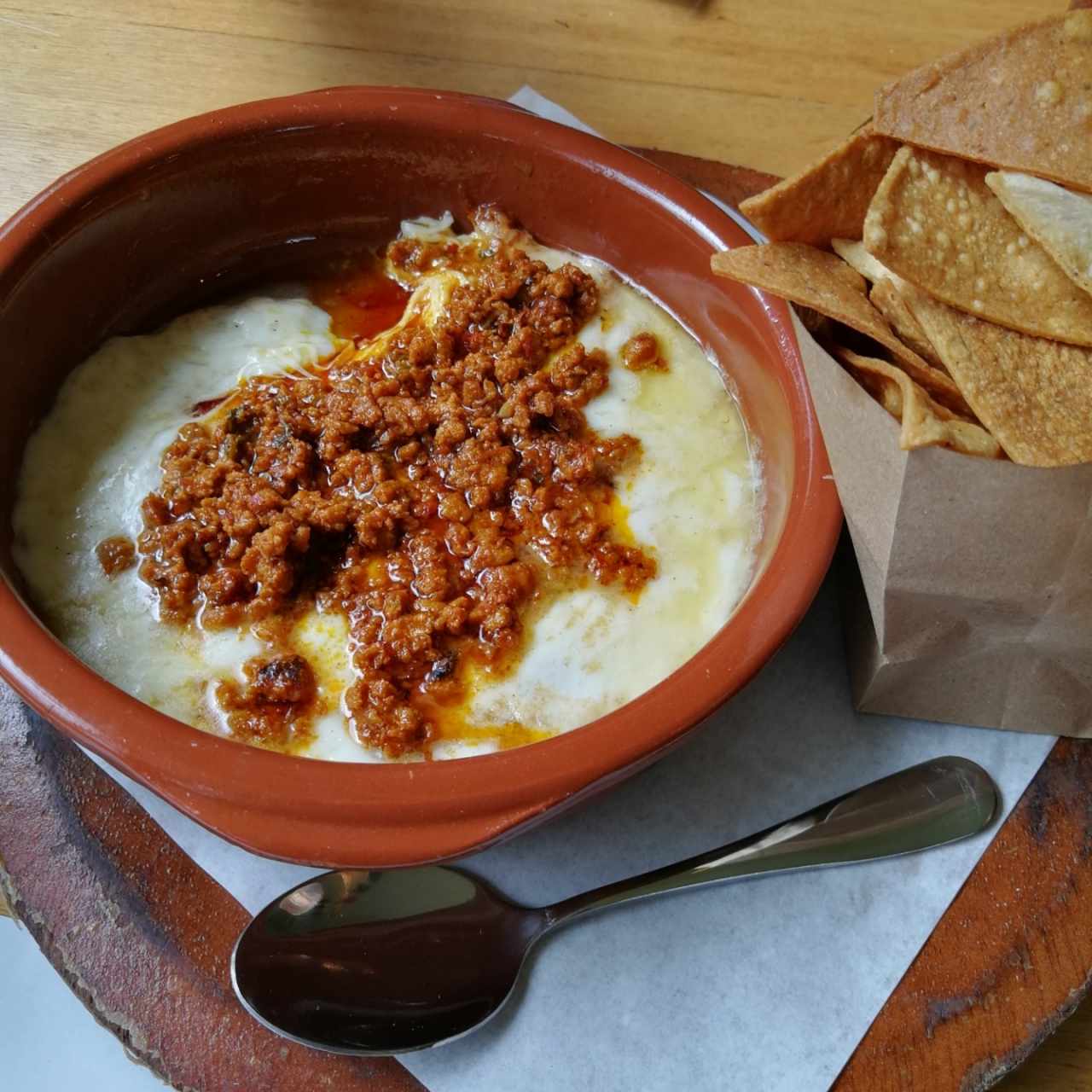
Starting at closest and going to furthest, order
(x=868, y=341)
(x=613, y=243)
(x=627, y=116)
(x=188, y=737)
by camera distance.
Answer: (x=188, y=737) < (x=868, y=341) < (x=613, y=243) < (x=627, y=116)

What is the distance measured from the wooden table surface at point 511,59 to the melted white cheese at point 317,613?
1.36ft

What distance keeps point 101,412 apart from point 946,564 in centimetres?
99

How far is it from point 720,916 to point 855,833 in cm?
16

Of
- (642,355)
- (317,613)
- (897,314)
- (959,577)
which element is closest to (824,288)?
(897,314)

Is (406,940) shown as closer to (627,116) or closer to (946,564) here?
(946,564)

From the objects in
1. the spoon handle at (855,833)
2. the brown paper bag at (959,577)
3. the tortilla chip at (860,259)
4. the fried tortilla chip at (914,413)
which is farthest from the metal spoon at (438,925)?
the tortilla chip at (860,259)

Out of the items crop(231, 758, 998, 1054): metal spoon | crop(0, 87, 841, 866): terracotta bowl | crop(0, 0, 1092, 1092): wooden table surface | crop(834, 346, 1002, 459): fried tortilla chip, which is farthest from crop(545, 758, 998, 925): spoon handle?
crop(0, 0, 1092, 1092): wooden table surface

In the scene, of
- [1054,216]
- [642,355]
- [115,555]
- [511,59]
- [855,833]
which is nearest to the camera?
[1054,216]

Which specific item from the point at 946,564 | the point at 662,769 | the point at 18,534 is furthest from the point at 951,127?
the point at 18,534

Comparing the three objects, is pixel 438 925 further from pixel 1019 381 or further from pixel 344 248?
pixel 344 248

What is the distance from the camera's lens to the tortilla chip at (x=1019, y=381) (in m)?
1.01

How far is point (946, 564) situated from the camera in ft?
3.61

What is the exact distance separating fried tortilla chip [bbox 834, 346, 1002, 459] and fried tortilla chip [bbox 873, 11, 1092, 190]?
0.22m

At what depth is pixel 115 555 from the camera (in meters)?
1.34
